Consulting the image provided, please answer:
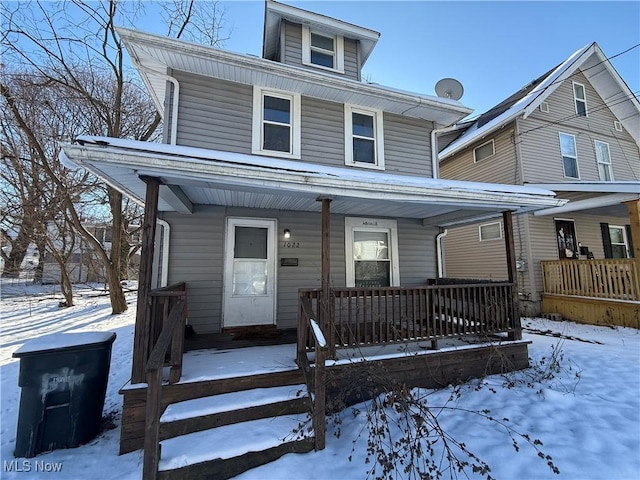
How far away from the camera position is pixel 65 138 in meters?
11.9

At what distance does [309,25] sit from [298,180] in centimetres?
577

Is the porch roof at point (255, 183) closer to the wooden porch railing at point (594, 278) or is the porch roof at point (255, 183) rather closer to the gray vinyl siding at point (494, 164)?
the wooden porch railing at point (594, 278)

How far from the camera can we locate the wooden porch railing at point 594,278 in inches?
306

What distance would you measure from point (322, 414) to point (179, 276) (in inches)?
149

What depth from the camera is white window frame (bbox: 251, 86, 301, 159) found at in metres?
6.05

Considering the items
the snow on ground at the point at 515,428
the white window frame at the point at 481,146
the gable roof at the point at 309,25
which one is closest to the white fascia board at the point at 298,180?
the snow on ground at the point at 515,428

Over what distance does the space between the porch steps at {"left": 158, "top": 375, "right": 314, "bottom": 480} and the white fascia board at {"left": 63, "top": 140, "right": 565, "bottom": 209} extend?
265 cm

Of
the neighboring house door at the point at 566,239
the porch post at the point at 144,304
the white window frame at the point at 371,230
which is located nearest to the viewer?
the porch post at the point at 144,304

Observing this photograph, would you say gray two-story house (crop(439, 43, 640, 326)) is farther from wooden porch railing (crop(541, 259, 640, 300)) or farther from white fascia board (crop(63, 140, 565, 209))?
white fascia board (crop(63, 140, 565, 209))

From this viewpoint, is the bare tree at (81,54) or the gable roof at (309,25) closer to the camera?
the gable roof at (309,25)

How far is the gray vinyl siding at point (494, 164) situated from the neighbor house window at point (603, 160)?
14.0 ft

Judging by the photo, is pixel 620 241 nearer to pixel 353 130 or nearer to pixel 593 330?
pixel 593 330

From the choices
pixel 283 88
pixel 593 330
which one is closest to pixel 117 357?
pixel 283 88

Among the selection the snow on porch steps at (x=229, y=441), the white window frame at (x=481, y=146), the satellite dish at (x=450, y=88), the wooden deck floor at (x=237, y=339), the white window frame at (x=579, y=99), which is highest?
the white window frame at (x=579, y=99)
